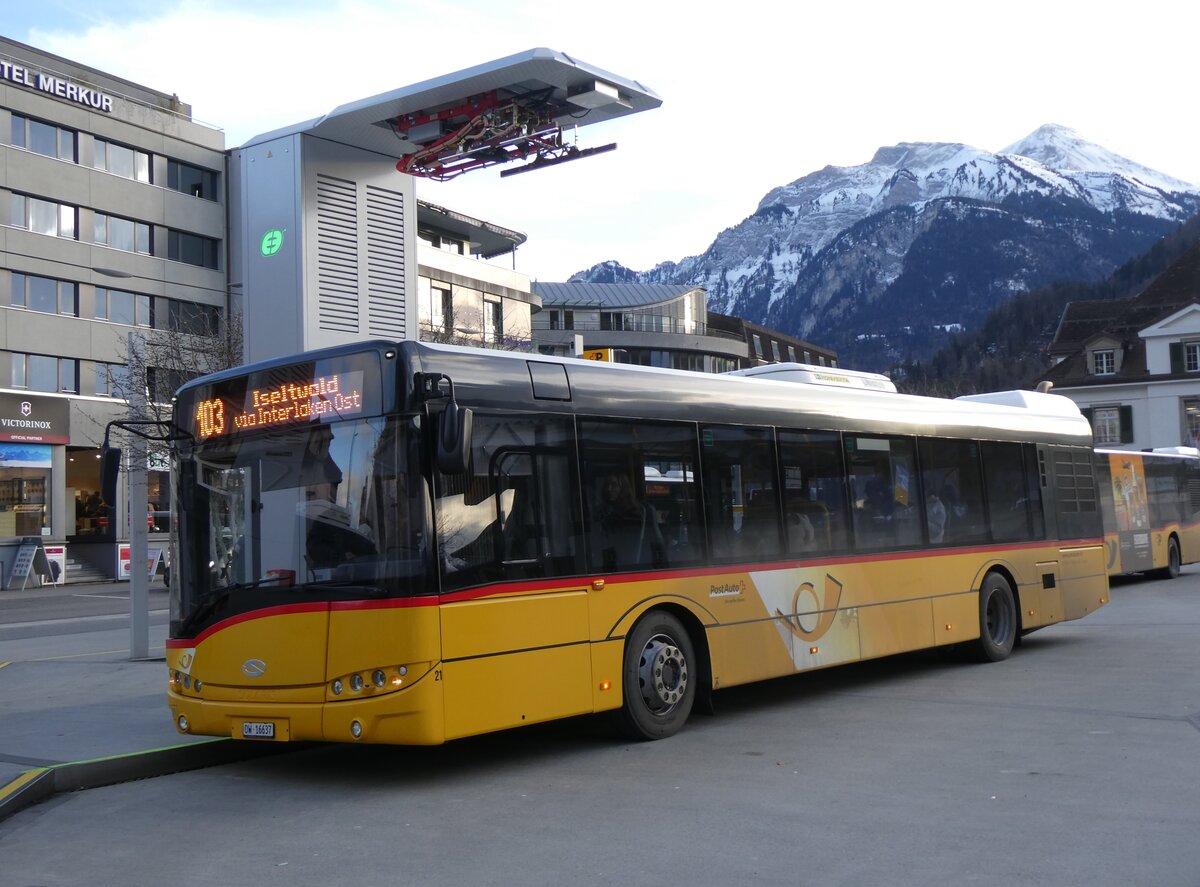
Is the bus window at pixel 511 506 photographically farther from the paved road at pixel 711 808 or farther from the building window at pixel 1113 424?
the building window at pixel 1113 424

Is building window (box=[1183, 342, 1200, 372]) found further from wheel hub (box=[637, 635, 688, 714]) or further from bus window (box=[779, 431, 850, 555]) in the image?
Answer: wheel hub (box=[637, 635, 688, 714])

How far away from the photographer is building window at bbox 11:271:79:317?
139 feet

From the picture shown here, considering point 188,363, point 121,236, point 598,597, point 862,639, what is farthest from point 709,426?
point 121,236

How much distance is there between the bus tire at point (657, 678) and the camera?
29.7ft

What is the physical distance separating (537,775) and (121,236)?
140 ft

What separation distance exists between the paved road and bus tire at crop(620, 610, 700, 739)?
18cm

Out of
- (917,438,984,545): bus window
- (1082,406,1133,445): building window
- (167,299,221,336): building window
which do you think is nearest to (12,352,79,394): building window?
(167,299,221,336): building window

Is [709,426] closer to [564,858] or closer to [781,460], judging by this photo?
[781,460]

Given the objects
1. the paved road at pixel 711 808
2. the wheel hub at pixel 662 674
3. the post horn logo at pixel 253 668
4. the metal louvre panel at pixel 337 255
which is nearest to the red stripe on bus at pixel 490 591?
the post horn logo at pixel 253 668

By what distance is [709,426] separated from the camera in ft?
33.5

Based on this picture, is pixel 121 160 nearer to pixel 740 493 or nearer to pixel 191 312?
pixel 191 312

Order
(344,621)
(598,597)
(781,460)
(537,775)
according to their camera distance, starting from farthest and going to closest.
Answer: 1. (781,460)
2. (598,597)
3. (537,775)
4. (344,621)

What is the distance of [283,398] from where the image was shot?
27.3ft

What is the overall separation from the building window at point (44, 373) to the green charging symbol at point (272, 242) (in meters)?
35.7
